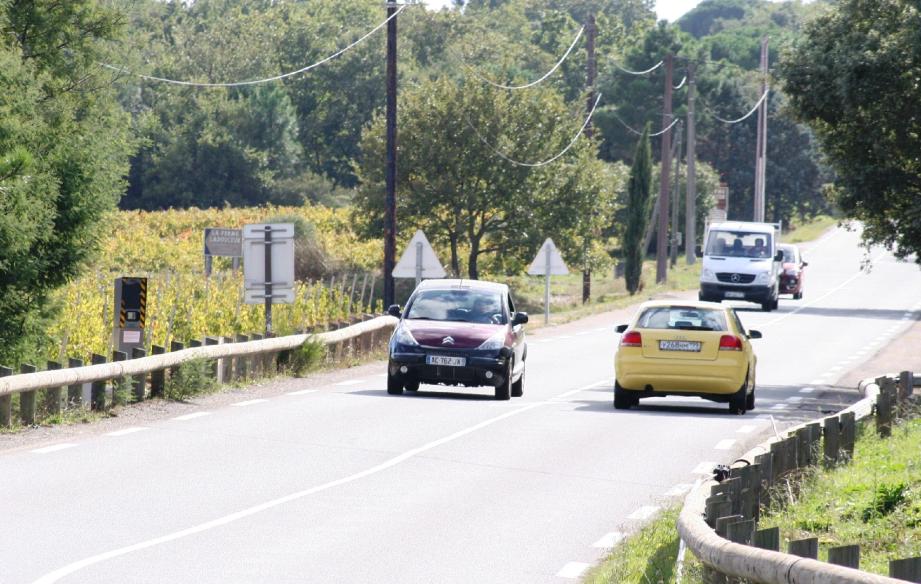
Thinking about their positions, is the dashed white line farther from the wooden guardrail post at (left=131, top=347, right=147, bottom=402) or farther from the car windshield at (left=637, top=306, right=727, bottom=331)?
the car windshield at (left=637, top=306, right=727, bottom=331)

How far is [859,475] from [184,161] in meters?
91.2

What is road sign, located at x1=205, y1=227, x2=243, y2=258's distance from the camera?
42.8m

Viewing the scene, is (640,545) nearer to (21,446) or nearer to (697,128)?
(21,446)

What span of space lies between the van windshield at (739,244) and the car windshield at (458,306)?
28648mm

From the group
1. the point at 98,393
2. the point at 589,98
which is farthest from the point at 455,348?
the point at 589,98

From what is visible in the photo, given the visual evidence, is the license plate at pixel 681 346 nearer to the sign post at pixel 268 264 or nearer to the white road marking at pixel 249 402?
the white road marking at pixel 249 402

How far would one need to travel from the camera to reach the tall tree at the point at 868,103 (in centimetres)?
2538

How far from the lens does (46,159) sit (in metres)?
27.6

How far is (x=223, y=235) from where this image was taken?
43.1m

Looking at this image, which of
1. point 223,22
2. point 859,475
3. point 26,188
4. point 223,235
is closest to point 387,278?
point 223,235

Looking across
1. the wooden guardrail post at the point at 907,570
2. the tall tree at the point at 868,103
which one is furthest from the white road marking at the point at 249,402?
the wooden guardrail post at the point at 907,570

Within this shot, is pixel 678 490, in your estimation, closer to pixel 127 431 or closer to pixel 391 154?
pixel 127 431

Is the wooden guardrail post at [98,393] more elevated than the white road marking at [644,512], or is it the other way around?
the wooden guardrail post at [98,393]

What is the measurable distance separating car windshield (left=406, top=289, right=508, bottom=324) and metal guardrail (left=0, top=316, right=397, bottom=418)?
228cm
